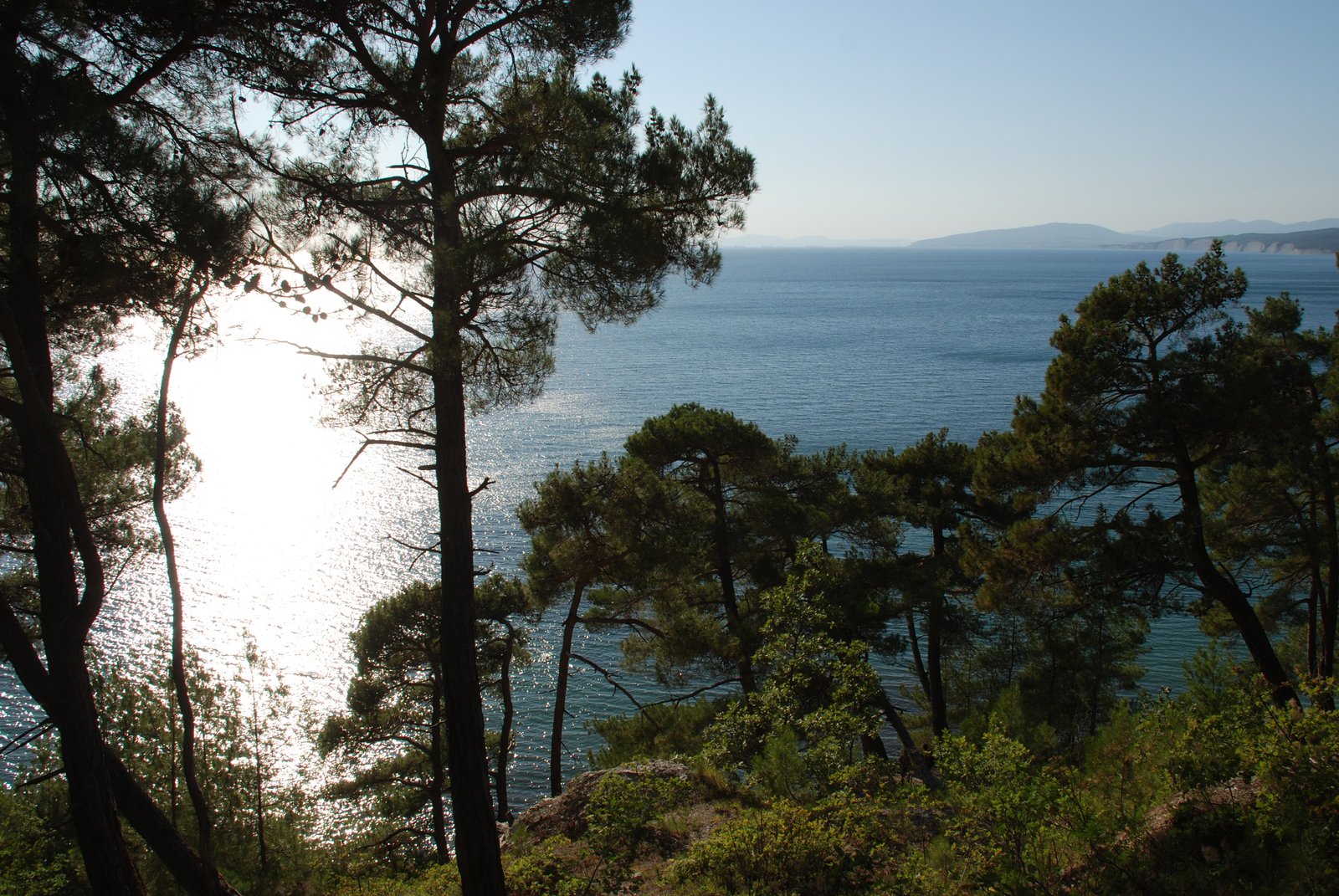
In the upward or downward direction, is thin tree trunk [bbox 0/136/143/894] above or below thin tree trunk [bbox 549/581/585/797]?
above

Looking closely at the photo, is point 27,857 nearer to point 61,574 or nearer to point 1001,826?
point 61,574

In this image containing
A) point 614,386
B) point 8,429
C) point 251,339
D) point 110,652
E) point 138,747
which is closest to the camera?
point 251,339

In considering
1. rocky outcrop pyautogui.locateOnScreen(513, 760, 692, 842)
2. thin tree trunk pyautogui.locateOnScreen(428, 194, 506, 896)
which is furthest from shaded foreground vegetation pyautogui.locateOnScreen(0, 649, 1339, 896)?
thin tree trunk pyautogui.locateOnScreen(428, 194, 506, 896)

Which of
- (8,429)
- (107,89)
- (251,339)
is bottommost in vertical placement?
(8,429)

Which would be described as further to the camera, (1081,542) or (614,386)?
(614,386)

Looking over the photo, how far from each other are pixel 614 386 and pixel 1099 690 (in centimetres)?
3785

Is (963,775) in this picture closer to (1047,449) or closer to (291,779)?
(1047,449)

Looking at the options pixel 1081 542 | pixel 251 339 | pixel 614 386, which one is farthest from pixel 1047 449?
pixel 614 386

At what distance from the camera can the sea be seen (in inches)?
854

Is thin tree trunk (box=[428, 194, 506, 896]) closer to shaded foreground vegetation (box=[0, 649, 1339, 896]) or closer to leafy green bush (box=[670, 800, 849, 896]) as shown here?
shaded foreground vegetation (box=[0, 649, 1339, 896])

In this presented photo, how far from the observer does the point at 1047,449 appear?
11.5 metres

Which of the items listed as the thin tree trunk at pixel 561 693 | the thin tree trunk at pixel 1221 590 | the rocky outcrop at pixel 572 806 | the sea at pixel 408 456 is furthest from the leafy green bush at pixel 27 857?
the thin tree trunk at pixel 1221 590

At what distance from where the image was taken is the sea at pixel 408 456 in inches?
854

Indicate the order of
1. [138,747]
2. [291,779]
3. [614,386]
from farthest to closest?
[614,386] < [291,779] < [138,747]
